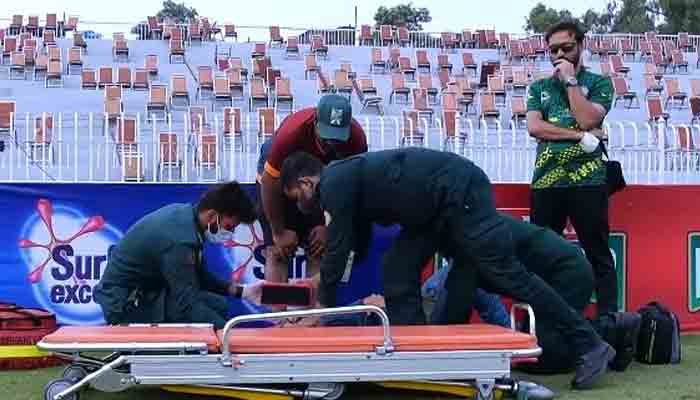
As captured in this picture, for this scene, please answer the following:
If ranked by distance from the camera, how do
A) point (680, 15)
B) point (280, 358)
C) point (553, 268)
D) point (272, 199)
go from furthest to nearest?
point (680, 15)
point (272, 199)
point (553, 268)
point (280, 358)

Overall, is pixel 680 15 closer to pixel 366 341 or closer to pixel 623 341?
pixel 623 341

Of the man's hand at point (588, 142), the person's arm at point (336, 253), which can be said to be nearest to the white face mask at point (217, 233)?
the person's arm at point (336, 253)

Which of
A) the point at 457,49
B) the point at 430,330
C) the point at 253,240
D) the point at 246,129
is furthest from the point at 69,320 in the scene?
the point at 457,49

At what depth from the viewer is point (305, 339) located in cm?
405

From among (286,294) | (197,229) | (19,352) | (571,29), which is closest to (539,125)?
(571,29)

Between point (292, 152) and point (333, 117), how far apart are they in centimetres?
30

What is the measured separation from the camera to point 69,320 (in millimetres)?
5648

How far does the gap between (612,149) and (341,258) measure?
27.7ft

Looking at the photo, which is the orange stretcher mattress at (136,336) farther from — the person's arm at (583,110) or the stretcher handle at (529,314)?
the person's arm at (583,110)

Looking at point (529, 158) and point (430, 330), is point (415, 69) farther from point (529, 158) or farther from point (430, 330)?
point (430, 330)

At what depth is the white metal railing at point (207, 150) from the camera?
11.4 meters

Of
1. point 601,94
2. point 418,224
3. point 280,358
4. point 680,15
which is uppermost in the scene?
point 680,15

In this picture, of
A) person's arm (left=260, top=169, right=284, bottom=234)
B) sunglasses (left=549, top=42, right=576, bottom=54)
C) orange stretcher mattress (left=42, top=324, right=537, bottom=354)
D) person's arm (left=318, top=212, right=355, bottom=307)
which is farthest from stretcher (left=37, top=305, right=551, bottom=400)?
sunglasses (left=549, top=42, right=576, bottom=54)

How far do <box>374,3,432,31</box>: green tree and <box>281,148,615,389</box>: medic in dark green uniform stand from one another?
6048 centimetres
